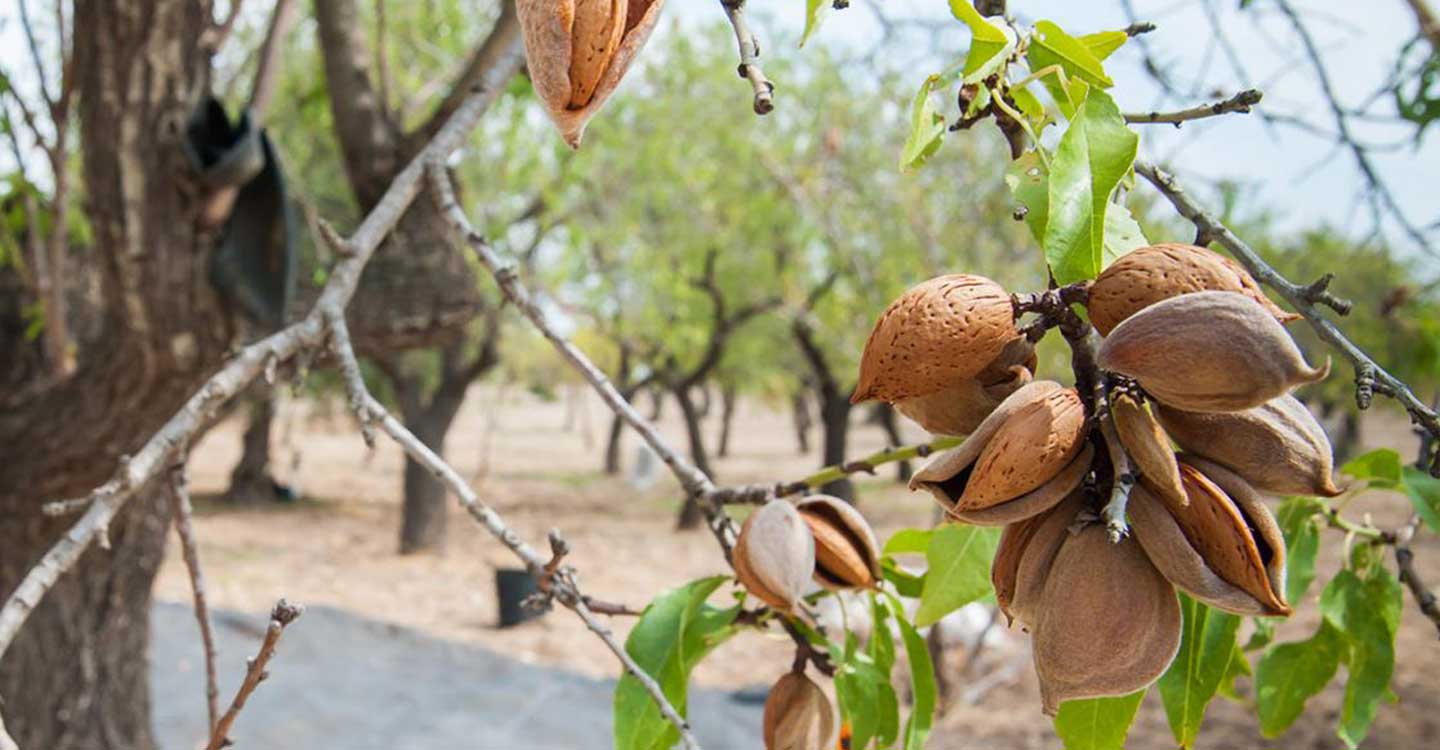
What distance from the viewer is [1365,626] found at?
116 cm

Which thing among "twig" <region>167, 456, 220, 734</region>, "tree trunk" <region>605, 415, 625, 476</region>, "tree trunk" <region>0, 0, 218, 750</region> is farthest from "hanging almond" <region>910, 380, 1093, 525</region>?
"tree trunk" <region>605, 415, 625, 476</region>

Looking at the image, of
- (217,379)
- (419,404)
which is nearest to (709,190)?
(419,404)

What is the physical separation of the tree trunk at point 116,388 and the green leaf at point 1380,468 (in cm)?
276

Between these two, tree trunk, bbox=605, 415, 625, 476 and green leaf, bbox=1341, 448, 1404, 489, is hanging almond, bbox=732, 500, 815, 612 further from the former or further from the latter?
tree trunk, bbox=605, 415, 625, 476

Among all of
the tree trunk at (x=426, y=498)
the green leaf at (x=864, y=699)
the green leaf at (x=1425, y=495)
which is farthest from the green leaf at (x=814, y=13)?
the tree trunk at (x=426, y=498)

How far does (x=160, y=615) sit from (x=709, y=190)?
7.99 m

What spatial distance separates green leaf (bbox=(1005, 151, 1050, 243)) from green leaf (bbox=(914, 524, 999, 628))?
361mm

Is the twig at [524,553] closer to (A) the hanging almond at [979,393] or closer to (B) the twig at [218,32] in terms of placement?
(A) the hanging almond at [979,393]

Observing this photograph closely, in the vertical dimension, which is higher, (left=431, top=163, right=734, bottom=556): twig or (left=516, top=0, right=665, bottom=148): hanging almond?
(left=516, top=0, right=665, bottom=148): hanging almond

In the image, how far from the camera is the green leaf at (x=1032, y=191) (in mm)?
762

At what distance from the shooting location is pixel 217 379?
3.91 feet

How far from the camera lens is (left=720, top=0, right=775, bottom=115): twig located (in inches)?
26.1

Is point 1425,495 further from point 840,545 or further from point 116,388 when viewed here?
point 116,388

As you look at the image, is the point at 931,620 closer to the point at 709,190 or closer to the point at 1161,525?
the point at 1161,525
